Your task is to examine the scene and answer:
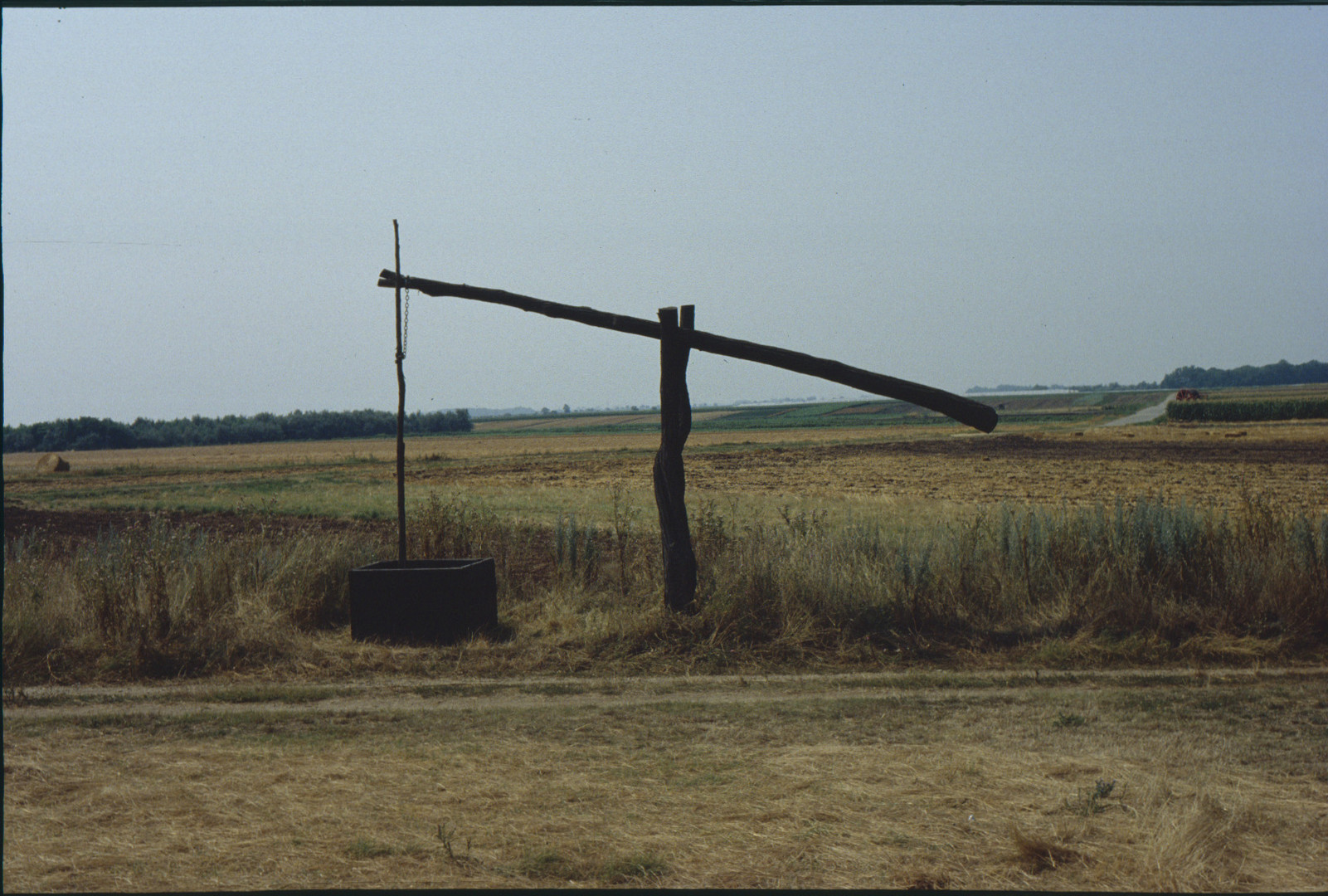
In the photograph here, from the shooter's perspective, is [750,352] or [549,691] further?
[750,352]

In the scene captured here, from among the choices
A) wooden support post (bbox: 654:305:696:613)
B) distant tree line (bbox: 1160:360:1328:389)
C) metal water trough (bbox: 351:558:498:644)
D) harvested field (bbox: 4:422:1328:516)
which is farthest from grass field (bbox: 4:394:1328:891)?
distant tree line (bbox: 1160:360:1328:389)

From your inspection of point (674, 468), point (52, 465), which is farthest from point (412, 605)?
point (52, 465)

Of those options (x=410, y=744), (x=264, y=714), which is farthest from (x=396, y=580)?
(x=410, y=744)

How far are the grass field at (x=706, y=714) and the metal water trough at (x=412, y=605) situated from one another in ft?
0.64

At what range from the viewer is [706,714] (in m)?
6.58

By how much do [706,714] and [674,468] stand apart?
3081 millimetres

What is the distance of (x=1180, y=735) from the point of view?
19.5 ft

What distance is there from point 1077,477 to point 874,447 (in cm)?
2288

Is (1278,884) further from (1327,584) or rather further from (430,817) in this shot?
(1327,584)

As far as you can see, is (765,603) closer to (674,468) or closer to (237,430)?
(674,468)

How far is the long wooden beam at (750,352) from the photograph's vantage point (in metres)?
8.47

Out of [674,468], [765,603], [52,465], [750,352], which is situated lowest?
[765,603]

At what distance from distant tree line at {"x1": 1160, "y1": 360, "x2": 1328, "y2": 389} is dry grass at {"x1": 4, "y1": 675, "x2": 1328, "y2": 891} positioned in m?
78.4

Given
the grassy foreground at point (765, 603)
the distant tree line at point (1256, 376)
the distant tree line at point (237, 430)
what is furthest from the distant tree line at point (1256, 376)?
the distant tree line at point (237, 430)
